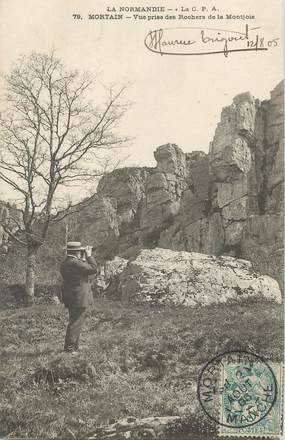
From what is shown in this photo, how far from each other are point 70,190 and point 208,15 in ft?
12.3

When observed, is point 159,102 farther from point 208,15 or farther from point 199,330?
point 199,330

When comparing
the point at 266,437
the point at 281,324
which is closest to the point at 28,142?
the point at 281,324

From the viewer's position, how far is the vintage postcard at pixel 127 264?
634 centimetres

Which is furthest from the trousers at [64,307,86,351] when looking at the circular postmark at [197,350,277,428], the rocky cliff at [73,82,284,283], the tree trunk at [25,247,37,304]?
the rocky cliff at [73,82,284,283]

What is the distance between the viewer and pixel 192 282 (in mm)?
8258

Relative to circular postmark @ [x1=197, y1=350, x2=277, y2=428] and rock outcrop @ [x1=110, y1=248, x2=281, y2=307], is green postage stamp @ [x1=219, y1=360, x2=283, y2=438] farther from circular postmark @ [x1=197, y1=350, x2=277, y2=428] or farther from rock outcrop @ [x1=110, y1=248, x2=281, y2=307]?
rock outcrop @ [x1=110, y1=248, x2=281, y2=307]

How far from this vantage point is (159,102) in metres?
7.66

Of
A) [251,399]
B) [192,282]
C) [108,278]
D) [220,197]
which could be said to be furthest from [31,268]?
[220,197]

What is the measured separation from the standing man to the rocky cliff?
2.85 meters

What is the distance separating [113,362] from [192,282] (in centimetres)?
215
